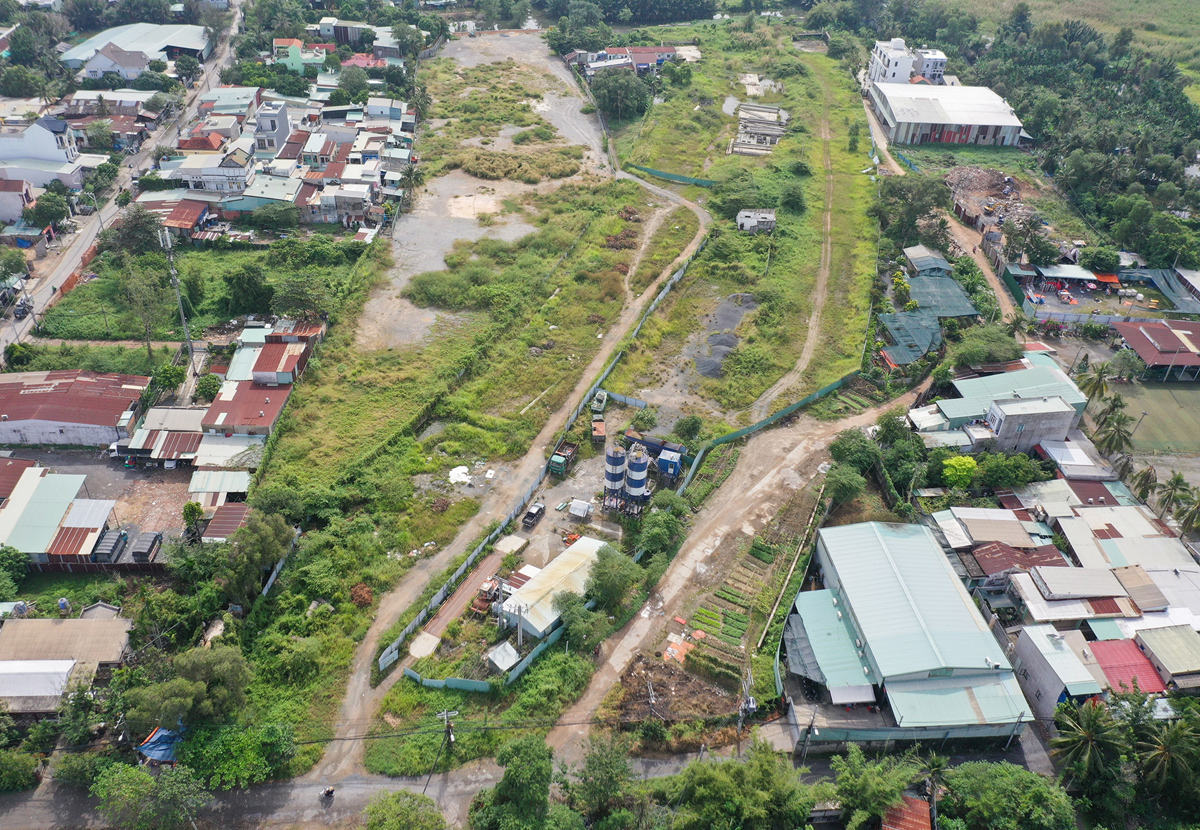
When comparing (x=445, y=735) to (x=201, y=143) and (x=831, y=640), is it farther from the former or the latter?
(x=201, y=143)

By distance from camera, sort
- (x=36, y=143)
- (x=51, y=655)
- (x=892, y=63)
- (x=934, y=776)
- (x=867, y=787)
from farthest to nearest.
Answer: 1. (x=892, y=63)
2. (x=36, y=143)
3. (x=51, y=655)
4. (x=934, y=776)
5. (x=867, y=787)

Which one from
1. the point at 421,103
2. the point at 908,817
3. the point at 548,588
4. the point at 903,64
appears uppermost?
the point at 903,64

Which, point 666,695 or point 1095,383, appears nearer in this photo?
point 666,695

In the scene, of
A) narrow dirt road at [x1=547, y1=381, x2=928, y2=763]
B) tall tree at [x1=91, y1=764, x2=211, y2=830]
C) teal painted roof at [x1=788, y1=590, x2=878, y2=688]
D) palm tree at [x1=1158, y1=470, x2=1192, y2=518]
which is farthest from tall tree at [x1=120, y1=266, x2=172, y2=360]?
palm tree at [x1=1158, y1=470, x2=1192, y2=518]

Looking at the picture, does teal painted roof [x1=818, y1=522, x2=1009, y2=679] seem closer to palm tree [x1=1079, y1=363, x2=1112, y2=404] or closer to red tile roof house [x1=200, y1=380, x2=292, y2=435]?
palm tree [x1=1079, y1=363, x2=1112, y2=404]

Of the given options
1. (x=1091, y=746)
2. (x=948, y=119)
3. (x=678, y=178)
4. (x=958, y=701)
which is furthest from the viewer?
(x=948, y=119)

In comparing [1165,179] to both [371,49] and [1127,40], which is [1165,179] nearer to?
[1127,40]

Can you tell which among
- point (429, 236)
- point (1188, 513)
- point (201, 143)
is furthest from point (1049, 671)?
point (201, 143)
